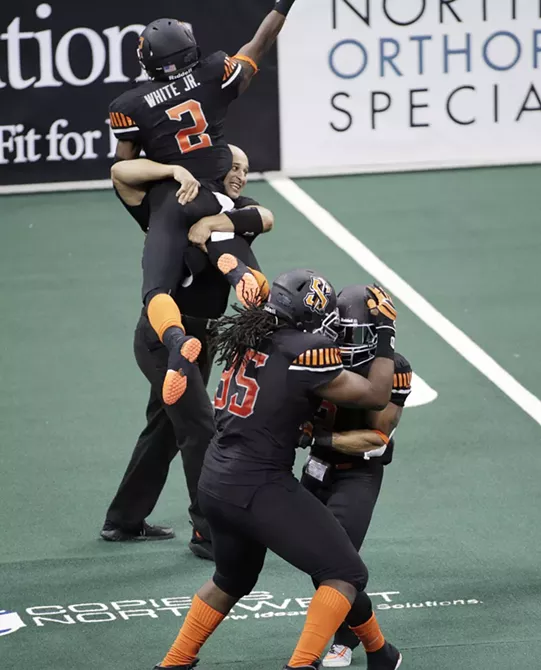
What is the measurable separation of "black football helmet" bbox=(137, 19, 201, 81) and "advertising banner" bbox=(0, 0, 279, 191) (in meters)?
7.26

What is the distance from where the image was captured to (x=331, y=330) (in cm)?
621

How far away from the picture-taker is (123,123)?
7.76 m

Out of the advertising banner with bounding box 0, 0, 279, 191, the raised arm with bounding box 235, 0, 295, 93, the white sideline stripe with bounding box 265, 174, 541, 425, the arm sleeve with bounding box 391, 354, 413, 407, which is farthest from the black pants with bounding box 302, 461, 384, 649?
the advertising banner with bounding box 0, 0, 279, 191

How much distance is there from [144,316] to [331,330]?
6.12 ft

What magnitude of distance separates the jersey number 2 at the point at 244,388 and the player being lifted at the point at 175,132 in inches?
57.3

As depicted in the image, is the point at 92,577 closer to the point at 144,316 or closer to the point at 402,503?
the point at 144,316

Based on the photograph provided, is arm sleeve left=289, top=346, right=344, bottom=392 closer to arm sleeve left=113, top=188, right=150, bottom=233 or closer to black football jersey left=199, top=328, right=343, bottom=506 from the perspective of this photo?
black football jersey left=199, top=328, right=343, bottom=506

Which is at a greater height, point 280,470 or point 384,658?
point 280,470

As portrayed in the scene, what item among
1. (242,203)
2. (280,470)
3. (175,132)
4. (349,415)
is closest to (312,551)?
(280,470)

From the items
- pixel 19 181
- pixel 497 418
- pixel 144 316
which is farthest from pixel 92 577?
pixel 19 181

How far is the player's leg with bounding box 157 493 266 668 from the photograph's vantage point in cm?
604

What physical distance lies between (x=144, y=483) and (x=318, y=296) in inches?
97.5

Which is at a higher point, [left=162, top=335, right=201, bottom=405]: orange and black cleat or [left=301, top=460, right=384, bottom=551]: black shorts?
[left=162, top=335, right=201, bottom=405]: orange and black cleat

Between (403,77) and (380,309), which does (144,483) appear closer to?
(380,309)
